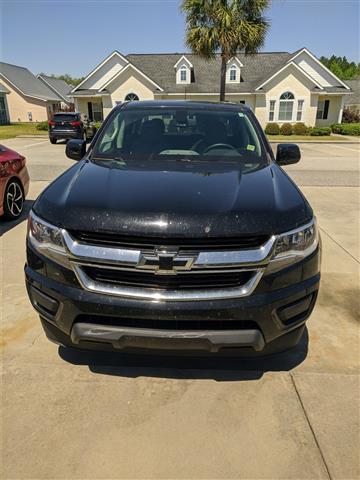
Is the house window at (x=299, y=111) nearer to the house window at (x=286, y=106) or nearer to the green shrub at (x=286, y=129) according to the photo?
the house window at (x=286, y=106)

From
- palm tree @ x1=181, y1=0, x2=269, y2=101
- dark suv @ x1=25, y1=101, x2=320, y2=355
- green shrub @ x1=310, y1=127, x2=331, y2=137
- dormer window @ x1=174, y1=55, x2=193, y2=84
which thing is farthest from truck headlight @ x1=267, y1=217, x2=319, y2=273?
dormer window @ x1=174, y1=55, x2=193, y2=84

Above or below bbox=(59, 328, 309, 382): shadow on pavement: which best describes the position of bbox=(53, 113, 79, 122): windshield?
above

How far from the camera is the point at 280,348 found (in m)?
2.34

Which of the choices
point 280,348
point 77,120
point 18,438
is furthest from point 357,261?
point 77,120

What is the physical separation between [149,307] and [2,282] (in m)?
2.70

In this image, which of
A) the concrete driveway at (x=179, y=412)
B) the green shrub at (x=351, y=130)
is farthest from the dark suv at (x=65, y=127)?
the green shrub at (x=351, y=130)

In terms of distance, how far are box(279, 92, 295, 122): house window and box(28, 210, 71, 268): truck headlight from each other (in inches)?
1239

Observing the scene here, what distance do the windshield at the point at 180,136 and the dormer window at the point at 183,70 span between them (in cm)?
3011

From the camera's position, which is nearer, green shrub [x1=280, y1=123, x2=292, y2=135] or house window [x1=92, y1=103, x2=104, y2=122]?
green shrub [x1=280, y1=123, x2=292, y2=135]

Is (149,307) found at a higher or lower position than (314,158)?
higher

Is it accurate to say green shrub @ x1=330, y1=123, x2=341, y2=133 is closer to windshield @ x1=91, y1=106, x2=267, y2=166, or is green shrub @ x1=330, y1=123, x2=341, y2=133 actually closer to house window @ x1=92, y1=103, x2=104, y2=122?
house window @ x1=92, y1=103, x2=104, y2=122

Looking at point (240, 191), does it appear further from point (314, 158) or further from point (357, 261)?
point (314, 158)

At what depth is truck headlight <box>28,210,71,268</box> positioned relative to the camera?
217 cm

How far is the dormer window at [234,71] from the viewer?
3159cm
